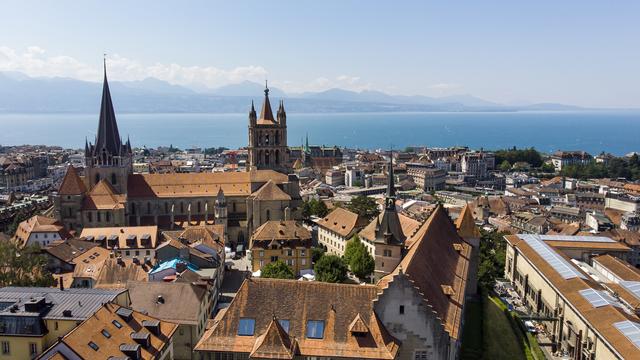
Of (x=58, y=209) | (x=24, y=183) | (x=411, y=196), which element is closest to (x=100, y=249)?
(x=58, y=209)

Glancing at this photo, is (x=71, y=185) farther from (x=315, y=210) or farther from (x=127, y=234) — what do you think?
(x=315, y=210)

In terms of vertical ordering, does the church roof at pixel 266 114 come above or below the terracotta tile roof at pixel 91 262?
above

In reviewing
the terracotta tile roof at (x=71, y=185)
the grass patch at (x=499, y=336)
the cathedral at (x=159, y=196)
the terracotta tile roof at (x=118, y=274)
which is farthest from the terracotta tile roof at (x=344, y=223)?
the terracotta tile roof at (x=71, y=185)

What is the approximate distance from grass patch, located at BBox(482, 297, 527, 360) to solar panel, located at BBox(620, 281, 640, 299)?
1369 cm

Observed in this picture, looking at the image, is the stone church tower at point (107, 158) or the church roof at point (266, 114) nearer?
the stone church tower at point (107, 158)

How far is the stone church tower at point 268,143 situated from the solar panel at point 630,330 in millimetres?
50206

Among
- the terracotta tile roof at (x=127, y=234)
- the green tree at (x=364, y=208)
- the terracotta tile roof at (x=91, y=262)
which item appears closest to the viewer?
the terracotta tile roof at (x=91, y=262)

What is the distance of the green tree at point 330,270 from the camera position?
50.7 m

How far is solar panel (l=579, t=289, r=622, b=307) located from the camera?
4628cm

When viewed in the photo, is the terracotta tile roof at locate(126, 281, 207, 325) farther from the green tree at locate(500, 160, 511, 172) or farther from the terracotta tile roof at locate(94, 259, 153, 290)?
the green tree at locate(500, 160, 511, 172)

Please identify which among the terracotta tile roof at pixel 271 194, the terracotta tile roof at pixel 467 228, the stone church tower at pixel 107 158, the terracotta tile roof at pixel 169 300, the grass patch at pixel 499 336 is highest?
the stone church tower at pixel 107 158

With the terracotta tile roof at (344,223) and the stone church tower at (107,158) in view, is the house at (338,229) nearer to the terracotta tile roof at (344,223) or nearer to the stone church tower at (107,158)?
the terracotta tile roof at (344,223)

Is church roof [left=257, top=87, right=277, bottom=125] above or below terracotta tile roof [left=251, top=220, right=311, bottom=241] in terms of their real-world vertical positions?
above

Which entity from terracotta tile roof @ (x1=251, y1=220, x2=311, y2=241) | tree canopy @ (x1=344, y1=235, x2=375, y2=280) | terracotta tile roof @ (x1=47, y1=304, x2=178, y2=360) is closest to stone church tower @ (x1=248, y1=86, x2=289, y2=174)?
terracotta tile roof @ (x1=251, y1=220, x2=311, y2=241)
